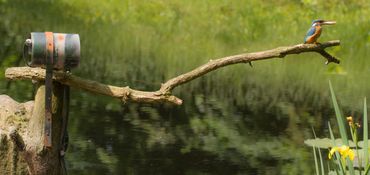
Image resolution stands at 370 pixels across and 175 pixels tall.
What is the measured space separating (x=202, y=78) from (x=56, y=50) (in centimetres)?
807

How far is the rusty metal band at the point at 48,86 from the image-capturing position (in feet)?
15.7

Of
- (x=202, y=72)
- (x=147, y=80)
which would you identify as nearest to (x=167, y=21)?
(x=147, y=80)

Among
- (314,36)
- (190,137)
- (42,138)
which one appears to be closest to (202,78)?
(190,137)

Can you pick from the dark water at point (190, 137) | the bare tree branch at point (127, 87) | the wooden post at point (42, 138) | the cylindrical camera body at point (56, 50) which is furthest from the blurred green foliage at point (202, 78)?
the wooden post at point (42, 138)

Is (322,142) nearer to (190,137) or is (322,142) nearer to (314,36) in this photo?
(190,137)

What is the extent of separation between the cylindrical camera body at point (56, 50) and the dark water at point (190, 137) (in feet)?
11.0

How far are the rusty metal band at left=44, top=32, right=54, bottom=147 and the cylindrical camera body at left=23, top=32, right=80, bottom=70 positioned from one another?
0.01 metres

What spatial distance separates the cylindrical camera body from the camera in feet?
15.6

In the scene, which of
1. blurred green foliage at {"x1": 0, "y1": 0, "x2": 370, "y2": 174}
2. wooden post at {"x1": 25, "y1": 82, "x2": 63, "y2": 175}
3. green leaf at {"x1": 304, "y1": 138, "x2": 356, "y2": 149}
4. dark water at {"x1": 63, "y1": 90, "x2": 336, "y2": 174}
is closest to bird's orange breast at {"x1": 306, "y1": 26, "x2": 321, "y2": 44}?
blurred green foliage at {"x1": 0, "y1": 0, "x2": 370, "y2": 174}

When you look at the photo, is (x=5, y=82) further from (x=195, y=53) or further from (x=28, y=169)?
(x=28, y=169)

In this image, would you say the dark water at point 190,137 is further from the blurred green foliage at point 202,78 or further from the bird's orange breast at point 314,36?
the bird's orange breast at point 314,36

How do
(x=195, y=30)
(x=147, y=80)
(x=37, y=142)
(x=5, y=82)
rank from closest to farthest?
(x=37, y=142) < (x=5, y=82) < (x=147, y=80) < (x=195, y=30)

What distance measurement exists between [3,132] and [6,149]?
0.10m

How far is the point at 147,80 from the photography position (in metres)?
12.1
